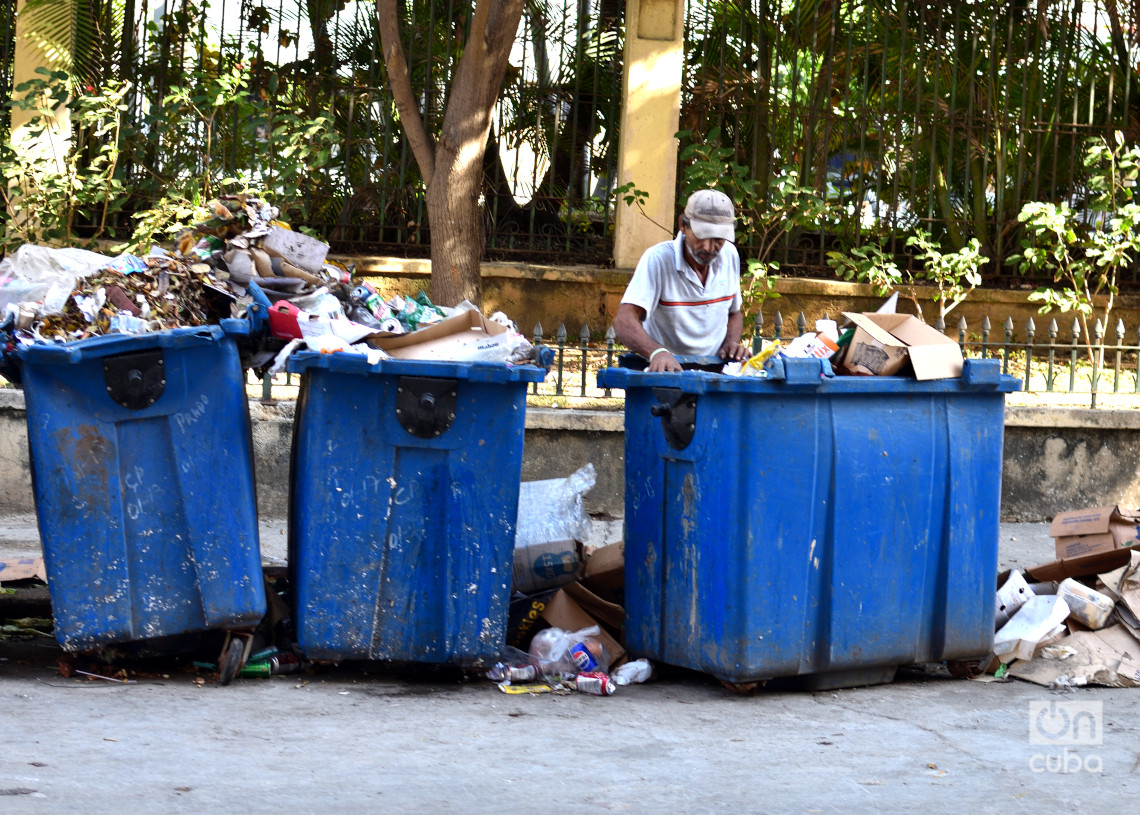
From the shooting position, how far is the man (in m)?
4.50

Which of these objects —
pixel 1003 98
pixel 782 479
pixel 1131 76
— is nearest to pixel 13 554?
pixel 782 479

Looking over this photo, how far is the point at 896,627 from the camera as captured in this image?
13.1 ft

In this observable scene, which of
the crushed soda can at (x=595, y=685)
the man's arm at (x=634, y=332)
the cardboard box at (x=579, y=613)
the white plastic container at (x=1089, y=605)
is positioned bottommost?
the crushed soda can at (x=595, y=685)

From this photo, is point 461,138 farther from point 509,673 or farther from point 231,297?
point 509,673

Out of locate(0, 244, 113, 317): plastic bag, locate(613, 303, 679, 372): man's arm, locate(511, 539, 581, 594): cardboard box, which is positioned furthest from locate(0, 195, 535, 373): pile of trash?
locate(511, 539, 581, 594): cardboard box

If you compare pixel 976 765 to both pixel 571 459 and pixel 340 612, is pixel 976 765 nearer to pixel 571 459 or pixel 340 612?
pixel 340 612

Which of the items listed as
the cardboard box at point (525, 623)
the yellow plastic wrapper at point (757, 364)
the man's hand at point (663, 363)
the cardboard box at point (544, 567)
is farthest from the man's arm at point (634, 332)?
the cardboard box at point (525, 623)

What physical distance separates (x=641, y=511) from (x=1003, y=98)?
264 inches

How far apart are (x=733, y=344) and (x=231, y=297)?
1.91 m

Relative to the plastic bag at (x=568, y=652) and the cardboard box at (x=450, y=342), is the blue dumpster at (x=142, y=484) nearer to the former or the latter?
the cardboard box at (x=450, y=342)

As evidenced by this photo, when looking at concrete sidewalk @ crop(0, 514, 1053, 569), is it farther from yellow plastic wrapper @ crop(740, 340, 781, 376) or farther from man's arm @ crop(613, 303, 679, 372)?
yellow plastic wrapper @ crop(740, 340, 781, 376)

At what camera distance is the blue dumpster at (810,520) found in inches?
149

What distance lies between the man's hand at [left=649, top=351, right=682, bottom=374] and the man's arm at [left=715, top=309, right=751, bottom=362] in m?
0.63

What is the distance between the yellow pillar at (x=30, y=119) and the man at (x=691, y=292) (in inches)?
194
